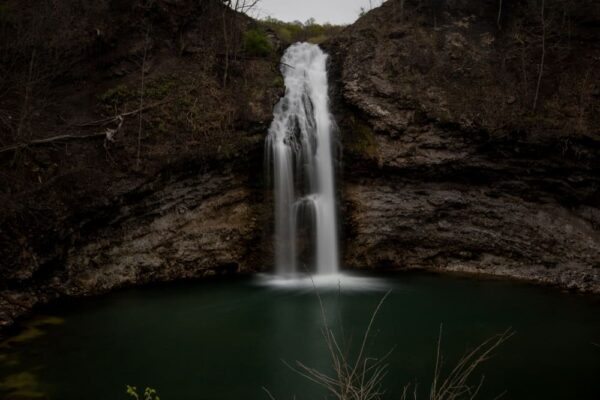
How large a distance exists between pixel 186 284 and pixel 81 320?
3598 millimetres

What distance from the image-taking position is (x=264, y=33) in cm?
2014

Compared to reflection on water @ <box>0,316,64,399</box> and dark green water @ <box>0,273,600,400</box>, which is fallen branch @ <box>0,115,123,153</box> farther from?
reflection on water @ <box>0,316,64,399</box>

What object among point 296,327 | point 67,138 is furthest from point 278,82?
point 296,327

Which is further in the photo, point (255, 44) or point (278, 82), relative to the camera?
point (255, 44)

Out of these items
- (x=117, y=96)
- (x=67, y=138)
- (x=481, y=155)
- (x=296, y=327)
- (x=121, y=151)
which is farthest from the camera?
(x=481, y=155)

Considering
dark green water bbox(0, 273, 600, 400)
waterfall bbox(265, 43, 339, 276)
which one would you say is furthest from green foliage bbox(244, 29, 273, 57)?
dark green water bbox(0, 273, 600, 400)

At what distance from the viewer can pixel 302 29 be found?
98.1 ft

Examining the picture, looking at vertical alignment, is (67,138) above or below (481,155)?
above

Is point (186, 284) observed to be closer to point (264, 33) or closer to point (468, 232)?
point (468, 232)

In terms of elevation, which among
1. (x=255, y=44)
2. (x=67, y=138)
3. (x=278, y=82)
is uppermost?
(x=255, y=44)

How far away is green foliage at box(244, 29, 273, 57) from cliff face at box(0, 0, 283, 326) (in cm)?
83

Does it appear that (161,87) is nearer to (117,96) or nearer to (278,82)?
(117,96)

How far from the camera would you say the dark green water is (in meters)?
8.58

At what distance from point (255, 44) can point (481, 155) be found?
9793 mm
